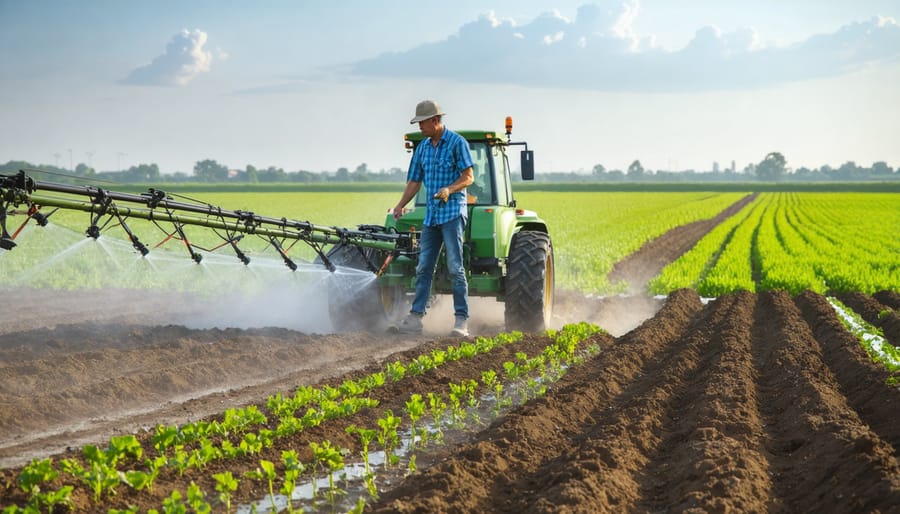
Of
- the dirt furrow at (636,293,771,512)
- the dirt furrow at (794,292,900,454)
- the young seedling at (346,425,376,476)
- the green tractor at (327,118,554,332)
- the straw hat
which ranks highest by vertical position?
the straw hat

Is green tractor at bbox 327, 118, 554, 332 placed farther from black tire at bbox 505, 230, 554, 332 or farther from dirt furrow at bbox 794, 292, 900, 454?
dirt furrow at bbox 794, 292, 900, 454

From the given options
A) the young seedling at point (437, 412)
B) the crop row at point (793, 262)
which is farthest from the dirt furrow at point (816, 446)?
the crop row at point (793, 262)

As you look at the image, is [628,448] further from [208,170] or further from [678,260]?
[208,170]

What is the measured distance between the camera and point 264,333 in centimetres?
906

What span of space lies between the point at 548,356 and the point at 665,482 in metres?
3.50

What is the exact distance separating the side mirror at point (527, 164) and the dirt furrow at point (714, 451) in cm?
288

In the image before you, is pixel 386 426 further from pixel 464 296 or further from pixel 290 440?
pixel 464 296

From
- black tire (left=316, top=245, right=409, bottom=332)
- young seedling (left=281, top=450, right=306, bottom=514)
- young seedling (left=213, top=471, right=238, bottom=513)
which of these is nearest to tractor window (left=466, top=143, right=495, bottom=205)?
black tire (left=316, top=245, right=409, bottom=332)

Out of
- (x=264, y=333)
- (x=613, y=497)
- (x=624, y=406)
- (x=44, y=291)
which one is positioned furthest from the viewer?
(x=44, y=291)

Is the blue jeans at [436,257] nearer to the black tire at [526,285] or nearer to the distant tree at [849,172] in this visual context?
the black tire at [526,285]

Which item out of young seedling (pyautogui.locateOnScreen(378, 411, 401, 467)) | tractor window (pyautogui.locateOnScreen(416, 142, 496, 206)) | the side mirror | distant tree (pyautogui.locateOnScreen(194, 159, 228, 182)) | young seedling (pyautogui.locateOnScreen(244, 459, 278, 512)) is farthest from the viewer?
distant tree (pyautogui.locateOnScreen(194, 159, 228, 182))

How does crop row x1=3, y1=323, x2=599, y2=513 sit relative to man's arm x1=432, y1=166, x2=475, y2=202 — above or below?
below

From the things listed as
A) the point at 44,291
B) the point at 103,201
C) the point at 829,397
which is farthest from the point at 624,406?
the point at 44,291

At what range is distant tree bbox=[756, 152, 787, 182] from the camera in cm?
17062
